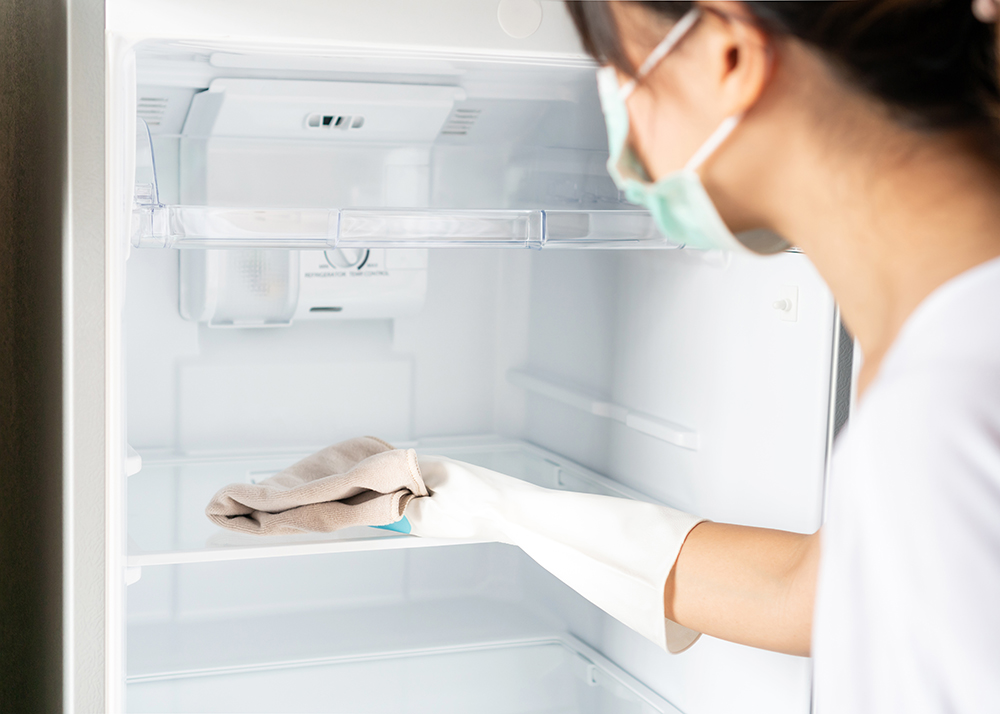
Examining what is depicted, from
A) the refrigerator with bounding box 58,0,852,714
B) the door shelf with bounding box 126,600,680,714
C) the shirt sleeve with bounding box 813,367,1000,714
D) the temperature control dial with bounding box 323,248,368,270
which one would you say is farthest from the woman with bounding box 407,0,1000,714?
the door shelf with bounding box 126,600,680,714

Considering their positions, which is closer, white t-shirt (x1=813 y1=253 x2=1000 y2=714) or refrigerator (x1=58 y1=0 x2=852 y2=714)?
white t-shirt (x1=813 y1=253 x2=1000 y2=714)

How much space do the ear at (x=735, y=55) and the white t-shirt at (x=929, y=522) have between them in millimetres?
173

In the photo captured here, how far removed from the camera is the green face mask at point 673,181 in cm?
61

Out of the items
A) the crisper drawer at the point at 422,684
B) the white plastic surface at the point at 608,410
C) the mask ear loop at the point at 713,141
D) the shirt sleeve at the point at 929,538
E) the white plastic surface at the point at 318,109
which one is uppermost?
the white plastic surface at the point at 318,109

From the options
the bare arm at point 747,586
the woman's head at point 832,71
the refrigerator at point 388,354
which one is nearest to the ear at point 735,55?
the woman's head at point 832,71

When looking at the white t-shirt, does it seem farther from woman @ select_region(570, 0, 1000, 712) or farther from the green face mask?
the green face mask

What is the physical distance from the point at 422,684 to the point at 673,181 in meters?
1.11

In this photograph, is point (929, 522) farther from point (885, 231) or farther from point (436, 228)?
point (436, 228)

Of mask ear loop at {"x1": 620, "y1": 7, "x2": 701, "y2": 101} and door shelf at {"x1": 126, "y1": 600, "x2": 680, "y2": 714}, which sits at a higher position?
A: mask ear loop at {"x1": 620, "y1": 7, "x2": 701, "y2": 101}

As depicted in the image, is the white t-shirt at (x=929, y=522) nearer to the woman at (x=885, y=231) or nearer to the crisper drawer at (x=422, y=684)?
the woman at (x=885, y=231)

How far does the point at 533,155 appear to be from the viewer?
1.35 meters

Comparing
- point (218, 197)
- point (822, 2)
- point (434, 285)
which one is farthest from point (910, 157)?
point (434, 285)

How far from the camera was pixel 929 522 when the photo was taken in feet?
1.48

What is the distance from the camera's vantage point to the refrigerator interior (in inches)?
42.4
